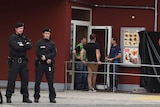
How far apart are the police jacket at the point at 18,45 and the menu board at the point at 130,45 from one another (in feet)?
22.1

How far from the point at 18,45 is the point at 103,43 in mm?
7118

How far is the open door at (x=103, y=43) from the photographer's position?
19533 millimetres

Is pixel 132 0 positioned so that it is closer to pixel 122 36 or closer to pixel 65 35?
pixel 122 36

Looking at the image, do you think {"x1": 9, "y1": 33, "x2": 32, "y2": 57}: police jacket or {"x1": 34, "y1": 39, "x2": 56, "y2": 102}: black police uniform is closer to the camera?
{"x1": 9, "y1": 33, "x2": 32, "y2": 57}: police jacket

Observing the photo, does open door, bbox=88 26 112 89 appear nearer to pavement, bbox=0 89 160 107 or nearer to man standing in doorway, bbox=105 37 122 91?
man standing in doorway, bbox=105 37 122 91

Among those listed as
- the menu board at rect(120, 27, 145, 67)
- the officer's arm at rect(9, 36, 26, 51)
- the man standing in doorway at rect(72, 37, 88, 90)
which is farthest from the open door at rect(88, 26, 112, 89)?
the officer's arm at rect(9, 36, 26, 51)

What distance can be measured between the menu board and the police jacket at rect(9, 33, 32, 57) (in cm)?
673

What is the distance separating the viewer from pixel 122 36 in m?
19.7

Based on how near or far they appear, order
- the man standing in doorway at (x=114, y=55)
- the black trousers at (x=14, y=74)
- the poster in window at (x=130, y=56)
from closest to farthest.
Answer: the black trousers at (x=14, y=74)
the man standing in doorway at (x=114, y=55)
the poster in window at (x=130, y=56)

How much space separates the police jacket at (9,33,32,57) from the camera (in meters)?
13.3

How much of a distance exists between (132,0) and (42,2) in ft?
11.9

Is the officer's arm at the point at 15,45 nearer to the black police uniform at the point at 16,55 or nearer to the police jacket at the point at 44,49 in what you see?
the black police uniform at the point at 16,55

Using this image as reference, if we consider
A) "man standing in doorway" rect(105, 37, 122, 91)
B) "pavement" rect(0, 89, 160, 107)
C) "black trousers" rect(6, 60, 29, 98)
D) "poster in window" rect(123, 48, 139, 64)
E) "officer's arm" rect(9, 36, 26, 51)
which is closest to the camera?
"officer's arm" rect(9, 36, 26, 51)

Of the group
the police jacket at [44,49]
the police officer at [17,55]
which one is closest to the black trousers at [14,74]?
the police officer at [17,55]
